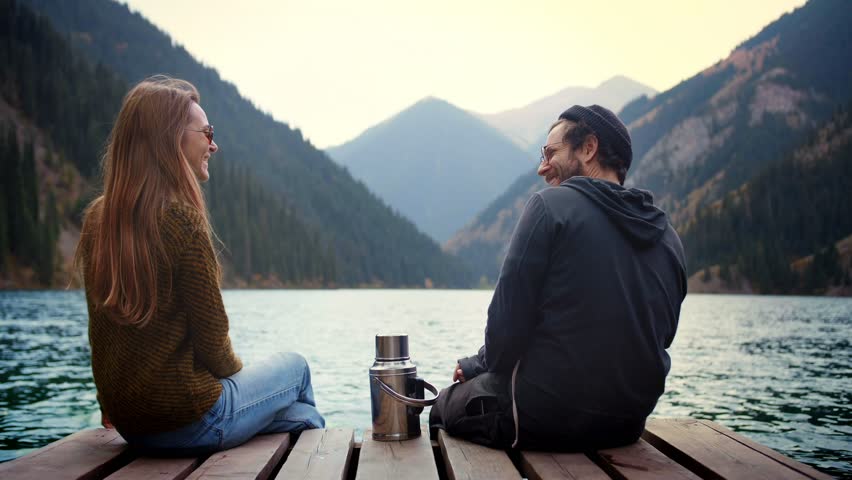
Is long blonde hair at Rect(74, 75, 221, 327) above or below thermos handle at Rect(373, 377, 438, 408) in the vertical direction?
above

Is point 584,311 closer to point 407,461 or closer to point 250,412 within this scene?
point 407,461

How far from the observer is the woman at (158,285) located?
379 centimetres

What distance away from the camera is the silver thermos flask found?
14.6 feet

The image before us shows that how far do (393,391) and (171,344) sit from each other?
4.37 ft

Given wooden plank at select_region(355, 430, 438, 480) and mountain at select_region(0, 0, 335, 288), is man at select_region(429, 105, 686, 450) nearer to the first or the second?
wooden plank at select_region(355, 430, 438, 480)

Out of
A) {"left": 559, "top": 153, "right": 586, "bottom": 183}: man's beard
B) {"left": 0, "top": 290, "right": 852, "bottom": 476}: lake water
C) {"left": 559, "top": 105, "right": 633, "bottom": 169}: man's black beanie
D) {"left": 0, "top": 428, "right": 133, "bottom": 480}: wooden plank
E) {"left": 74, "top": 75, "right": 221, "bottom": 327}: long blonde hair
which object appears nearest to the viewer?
{"left": 0, "top": 428, "right": 133, "bottom": 480}: wooden plank

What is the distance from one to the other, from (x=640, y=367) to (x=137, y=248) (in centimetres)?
273

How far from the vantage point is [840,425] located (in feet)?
32.1

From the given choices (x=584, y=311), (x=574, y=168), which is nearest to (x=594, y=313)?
(x=584, y=311)

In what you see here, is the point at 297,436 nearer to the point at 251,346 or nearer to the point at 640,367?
the point at 640,367

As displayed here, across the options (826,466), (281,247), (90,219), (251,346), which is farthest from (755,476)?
(281,247)

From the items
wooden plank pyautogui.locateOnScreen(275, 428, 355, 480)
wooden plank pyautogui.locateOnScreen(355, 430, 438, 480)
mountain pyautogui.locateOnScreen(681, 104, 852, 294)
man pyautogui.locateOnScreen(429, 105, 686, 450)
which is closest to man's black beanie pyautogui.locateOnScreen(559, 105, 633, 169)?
man pyautogui.locateOnScreen(429, 105, 686, 450)

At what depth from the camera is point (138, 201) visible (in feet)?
12.6

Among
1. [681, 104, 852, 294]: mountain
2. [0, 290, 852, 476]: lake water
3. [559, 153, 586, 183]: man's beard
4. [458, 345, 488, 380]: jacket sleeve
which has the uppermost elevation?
[681, 104, 852, 294]: mountain
